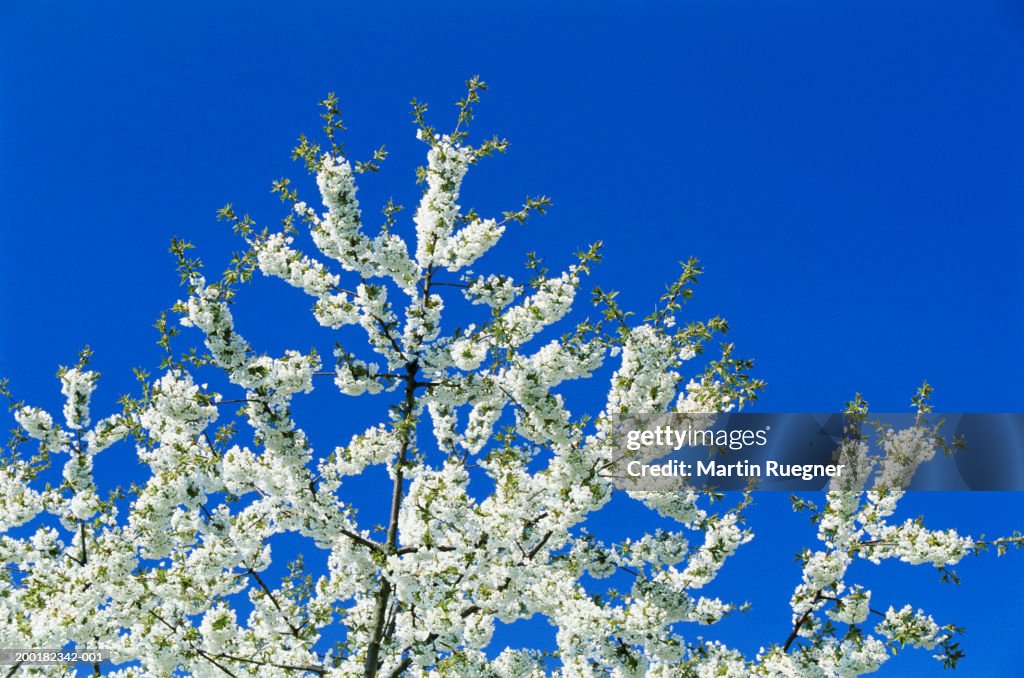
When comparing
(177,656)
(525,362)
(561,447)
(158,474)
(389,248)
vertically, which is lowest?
(177,656)

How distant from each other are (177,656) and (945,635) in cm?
796

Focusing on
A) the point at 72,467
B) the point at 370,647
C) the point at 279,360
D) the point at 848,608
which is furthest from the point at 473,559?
the point at 72,467

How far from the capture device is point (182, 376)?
318 inches

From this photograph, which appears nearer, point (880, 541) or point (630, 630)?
point (630, 630)

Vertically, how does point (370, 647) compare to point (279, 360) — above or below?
below

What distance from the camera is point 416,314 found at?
28.7 feet

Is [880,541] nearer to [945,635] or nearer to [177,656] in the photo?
[945,635]

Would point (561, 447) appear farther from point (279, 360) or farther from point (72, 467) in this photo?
point (72, 467)

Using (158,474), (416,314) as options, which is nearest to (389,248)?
(416,314)

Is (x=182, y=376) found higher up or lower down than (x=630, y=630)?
higher up

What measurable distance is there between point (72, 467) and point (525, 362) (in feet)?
21.7

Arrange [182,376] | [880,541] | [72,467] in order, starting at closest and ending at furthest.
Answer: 1. [182,376]
2. [880,541]
3. [72,467]

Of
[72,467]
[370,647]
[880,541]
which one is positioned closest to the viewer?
[370,647]

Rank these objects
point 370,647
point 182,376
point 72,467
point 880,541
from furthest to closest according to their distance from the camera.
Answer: point 72,467
point 880,541
point 370,647
point 182,376
